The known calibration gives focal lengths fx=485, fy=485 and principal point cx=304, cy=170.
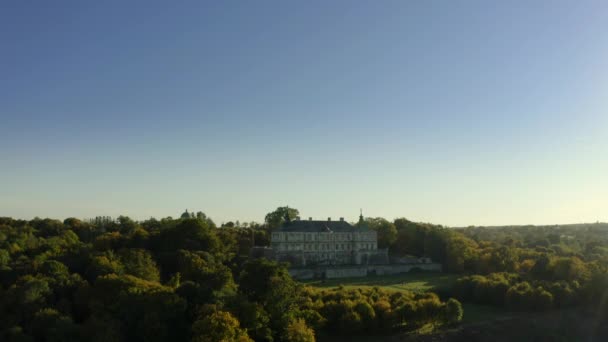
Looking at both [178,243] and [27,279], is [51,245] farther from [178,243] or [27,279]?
[27,279]

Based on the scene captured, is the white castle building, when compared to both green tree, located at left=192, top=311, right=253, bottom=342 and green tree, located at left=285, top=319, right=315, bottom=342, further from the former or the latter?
green tree, located at left=192, top=311, right=253, bottom=342

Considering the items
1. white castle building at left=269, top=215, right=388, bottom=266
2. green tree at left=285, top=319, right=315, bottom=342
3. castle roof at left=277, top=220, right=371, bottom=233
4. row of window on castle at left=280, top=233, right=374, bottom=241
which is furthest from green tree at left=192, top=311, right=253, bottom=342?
castle roof at left=277, top=220, right=371, bottom=233

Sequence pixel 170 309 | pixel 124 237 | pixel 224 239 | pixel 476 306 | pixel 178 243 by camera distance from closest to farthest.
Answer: pixel 170 309 → pixel 476 306 → pixel 178 243 → pixel 124 237 → pixel 224 239

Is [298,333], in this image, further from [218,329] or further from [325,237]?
[325,237]

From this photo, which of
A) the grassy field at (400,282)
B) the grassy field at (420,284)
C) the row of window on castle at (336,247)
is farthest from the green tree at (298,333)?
the row of window on castle at (336,247)

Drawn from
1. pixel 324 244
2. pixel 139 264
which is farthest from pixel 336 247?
pixel 139 264

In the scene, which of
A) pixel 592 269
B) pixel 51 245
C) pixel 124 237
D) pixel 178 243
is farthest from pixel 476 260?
pixel 51 245
